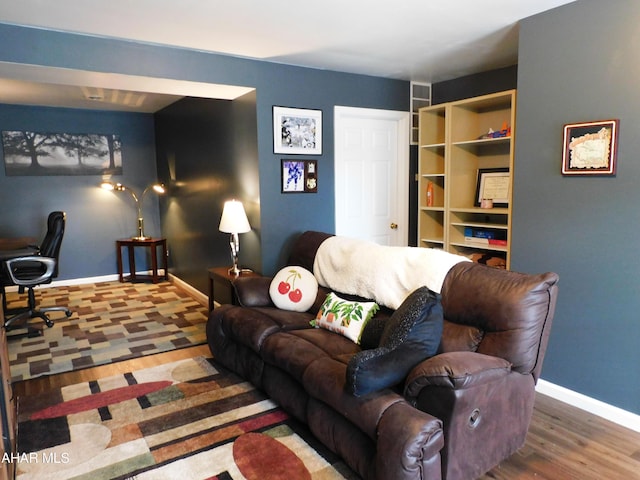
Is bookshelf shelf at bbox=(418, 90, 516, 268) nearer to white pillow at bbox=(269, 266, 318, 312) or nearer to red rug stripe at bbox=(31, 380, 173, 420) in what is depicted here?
white pillow at bbox=(269, 266, 318, 312)

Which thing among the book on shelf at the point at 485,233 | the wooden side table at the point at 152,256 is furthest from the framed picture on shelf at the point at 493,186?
the wooden side table at the point at 152,256

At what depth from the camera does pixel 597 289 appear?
8.85ft

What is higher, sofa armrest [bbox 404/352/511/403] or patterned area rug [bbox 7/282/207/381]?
sofa armrest [bbox 404/352/511/403]

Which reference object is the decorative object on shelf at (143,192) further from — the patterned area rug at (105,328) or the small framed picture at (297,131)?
the small framed picture at (297,131)

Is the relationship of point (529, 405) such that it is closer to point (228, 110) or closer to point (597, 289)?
point (597, 289)

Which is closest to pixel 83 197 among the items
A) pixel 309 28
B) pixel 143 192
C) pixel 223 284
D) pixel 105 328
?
pixel 143 192

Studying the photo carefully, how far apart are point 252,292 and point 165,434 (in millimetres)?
1156

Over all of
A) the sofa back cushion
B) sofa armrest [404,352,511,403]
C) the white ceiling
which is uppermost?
the white ceiling

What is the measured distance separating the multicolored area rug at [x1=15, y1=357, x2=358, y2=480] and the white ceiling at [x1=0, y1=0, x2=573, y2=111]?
2.20 metres

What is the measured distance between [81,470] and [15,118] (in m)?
5.17

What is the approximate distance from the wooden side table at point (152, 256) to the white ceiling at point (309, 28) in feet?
9.56

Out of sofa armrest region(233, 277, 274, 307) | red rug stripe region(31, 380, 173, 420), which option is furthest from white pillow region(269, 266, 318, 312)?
red rug stripe region(31, 380, 173, 420)

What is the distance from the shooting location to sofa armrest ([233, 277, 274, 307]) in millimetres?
3350

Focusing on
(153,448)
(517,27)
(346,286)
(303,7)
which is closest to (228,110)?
(303,7)
